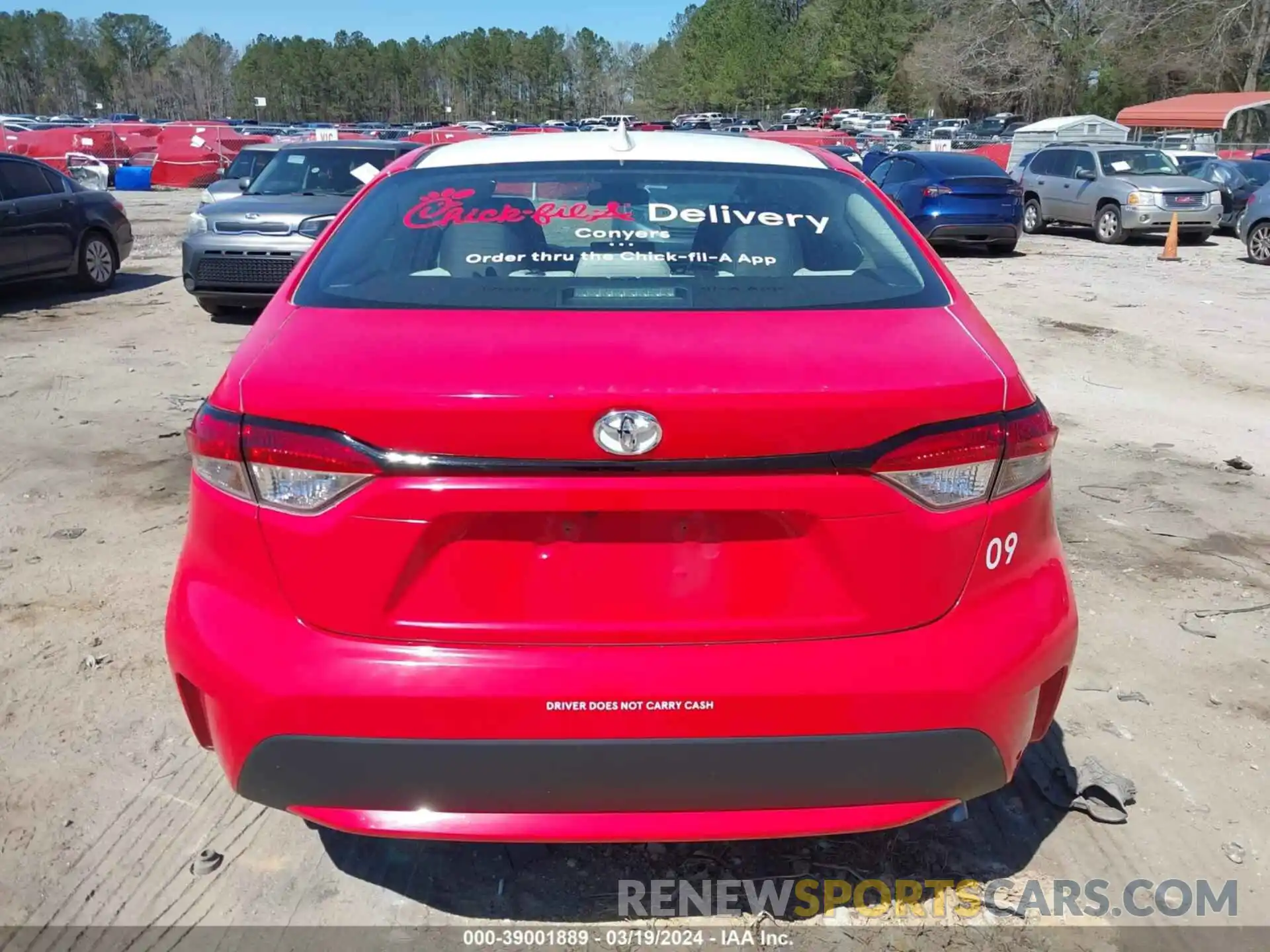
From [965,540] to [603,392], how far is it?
0.78m

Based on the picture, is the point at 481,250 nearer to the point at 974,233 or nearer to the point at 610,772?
the point at 610,772

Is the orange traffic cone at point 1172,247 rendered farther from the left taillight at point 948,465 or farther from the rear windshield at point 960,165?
the left taillight at point 948,465

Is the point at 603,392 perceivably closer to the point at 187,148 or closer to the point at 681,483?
the point at 681,483

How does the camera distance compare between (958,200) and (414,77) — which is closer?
(958,200)

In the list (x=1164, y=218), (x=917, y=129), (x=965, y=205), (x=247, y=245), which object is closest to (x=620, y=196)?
(x=247, y=245)

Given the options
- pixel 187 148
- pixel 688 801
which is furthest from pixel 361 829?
pixel 187 148

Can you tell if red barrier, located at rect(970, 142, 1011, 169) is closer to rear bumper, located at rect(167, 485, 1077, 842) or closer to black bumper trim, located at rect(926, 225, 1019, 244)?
black bumper trim, located at rect(926, 225, 1019, 244)

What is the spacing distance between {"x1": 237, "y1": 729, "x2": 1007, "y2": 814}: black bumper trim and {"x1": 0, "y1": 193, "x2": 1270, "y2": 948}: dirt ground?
2.13 feet

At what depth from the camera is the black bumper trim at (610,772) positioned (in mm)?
2115

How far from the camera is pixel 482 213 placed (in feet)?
9.64

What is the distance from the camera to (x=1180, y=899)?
8.98ft

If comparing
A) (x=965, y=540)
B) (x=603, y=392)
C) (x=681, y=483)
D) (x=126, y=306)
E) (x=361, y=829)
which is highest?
(x=603, y=392)

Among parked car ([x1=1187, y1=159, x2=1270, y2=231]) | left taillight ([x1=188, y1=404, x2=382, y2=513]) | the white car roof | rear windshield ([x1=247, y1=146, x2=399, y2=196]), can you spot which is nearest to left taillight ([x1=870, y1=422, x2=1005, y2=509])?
left taillight ([x1=188, y1=404, x2=382, y2=513])

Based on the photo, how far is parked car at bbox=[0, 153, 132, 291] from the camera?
11.4 meters
